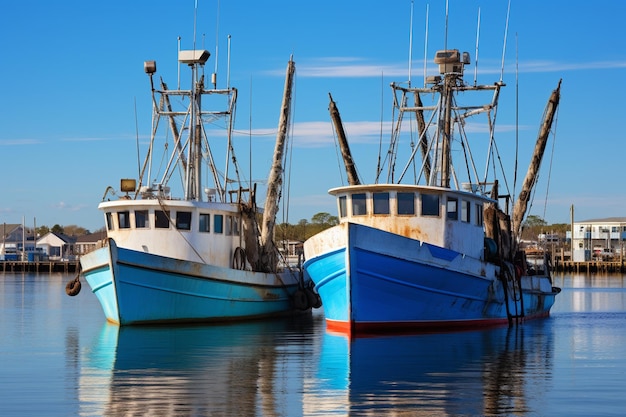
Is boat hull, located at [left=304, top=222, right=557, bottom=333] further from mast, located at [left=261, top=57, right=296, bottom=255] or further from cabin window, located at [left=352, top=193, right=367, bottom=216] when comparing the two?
mast, located at [left=261, top=57, right=296, bottom=255]

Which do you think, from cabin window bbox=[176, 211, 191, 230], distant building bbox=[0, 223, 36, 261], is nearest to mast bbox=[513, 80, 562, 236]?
cabin window bbox=[176, 211, 191, 230]

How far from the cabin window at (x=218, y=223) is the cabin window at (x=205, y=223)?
9.8 inches

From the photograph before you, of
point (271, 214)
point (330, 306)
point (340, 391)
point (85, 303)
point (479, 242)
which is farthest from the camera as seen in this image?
point (85, 303)

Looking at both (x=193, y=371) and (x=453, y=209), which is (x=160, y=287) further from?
(x=193, y=371)

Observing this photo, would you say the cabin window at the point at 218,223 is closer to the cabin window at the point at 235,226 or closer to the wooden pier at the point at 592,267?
the cabin window at the point at 235,226

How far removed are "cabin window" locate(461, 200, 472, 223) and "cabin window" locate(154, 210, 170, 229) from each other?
8474 mm

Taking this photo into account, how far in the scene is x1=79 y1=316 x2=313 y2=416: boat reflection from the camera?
15.4 metres

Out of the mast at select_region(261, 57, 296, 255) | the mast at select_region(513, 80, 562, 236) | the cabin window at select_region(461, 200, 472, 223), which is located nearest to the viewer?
the cabin window at select_region(461, 200, 472, 223)

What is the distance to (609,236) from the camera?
5251 inches

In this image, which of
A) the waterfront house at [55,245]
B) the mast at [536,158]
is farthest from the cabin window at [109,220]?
the waterfront house at [55,245]

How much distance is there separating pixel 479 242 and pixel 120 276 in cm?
1009

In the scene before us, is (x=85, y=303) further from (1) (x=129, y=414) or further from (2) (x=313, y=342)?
(1) (x=129, y=414)

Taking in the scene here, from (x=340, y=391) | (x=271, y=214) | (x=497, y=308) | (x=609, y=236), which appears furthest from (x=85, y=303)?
(x=609, y=236)

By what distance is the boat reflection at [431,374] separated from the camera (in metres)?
15.5
